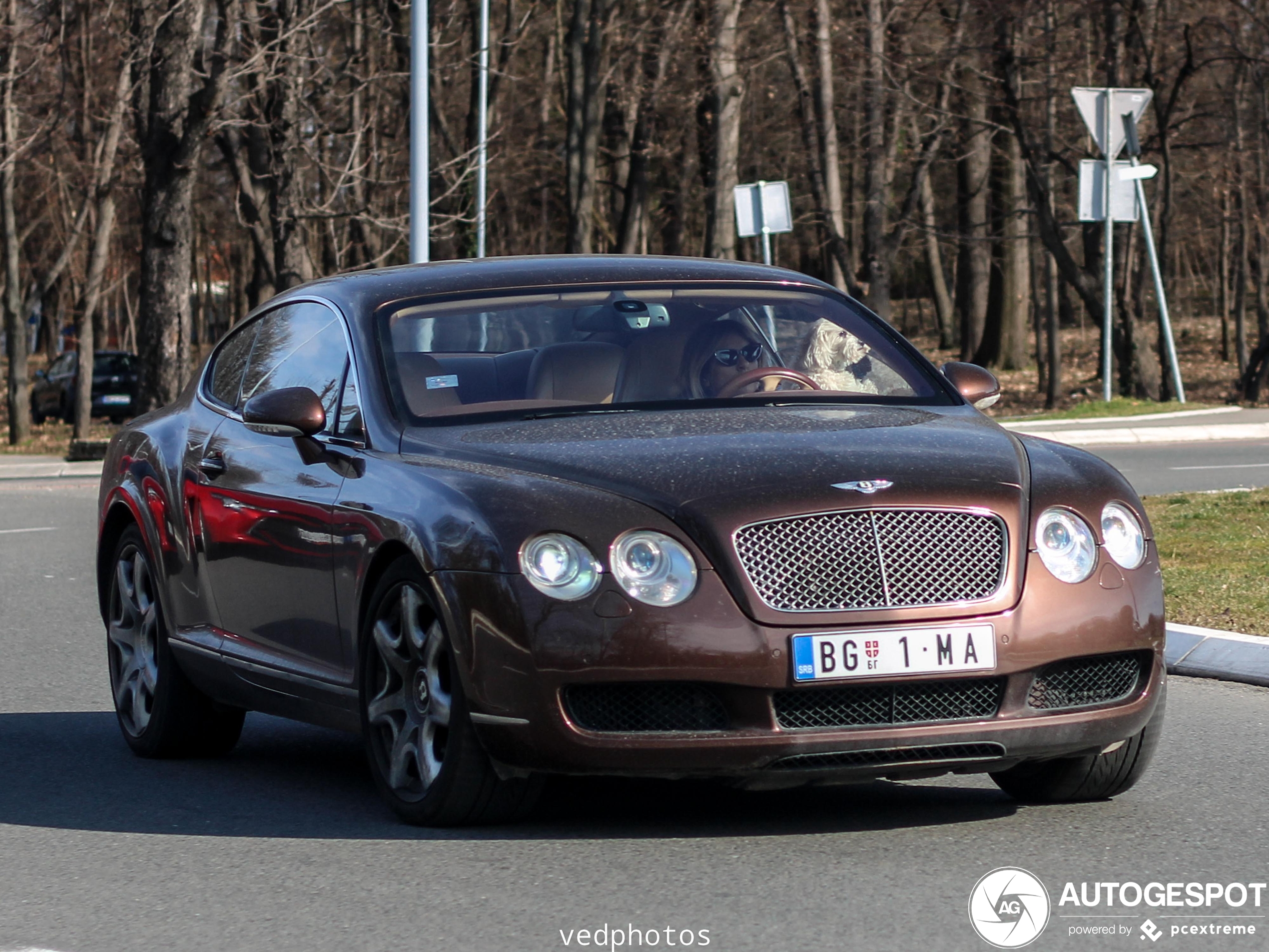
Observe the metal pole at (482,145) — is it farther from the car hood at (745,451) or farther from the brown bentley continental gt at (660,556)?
the car hood at (745,451)

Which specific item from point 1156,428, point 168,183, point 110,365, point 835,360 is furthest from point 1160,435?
point 110,365

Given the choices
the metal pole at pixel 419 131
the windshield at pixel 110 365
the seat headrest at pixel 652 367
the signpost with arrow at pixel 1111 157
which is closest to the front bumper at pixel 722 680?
the seat headrest at pixel 652 367

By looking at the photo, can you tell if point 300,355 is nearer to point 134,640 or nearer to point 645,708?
point 134,640

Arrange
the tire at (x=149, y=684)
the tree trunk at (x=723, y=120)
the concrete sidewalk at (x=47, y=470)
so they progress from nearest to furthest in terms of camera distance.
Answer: the tire at (x=149, y=684), the concrete sidewalk at (x=47, y=470), the tree trunk at (x=723, y=120)

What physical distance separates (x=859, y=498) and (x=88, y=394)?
29.8 metres

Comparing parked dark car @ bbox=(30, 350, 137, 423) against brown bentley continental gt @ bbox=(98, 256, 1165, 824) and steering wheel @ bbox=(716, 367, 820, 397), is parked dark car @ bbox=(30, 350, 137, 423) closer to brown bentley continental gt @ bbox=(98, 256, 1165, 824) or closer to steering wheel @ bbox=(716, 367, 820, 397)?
brown bentley continental gt @ bbox=(98, 256, 1165, 824)

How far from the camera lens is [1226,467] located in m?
19.2

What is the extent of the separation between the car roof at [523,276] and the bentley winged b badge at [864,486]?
1.62 meters

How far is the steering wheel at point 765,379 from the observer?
6.38 metres

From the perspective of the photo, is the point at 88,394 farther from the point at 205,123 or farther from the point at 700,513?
the point at 700,513

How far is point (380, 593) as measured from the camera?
18.7 feet

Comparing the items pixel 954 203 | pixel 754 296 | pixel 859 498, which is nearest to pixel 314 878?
pixel 859 498

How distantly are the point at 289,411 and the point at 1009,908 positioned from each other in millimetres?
2641

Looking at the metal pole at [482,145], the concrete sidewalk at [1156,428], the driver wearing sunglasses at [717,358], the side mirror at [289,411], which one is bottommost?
the concrete sidewalk at [1156,428]
